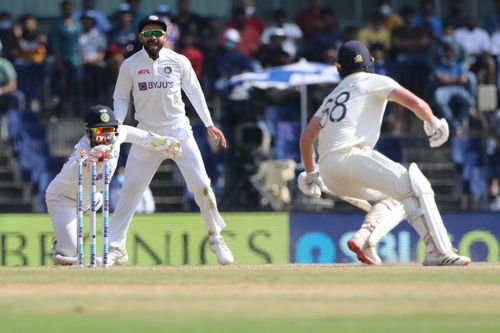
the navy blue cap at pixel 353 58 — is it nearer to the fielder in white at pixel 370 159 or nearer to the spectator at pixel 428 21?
the fielder in white at pixel 370 159

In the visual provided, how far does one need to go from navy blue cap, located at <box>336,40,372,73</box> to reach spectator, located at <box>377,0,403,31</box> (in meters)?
10.3

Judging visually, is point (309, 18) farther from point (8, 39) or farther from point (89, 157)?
point (89, 157)

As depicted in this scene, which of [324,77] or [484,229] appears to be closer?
[484,229]

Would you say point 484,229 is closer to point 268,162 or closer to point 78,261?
point 268,162

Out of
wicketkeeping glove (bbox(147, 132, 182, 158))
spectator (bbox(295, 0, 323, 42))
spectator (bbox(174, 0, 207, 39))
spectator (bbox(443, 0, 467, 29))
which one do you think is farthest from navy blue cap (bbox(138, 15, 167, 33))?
spectator (bbox(443, 0, 467, 29))

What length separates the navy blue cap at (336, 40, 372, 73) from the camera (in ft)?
41.6

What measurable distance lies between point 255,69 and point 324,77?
1206 millimetres

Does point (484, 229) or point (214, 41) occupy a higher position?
point (214, 41)

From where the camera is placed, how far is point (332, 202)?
21266 mm

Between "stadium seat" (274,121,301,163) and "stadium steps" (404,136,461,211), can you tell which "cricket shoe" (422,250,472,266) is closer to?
"stadium seat" (274,121,301,163)

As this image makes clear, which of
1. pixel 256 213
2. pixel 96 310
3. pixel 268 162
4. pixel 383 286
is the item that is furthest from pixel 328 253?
pixel 96 310

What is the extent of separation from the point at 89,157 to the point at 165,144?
70 cm

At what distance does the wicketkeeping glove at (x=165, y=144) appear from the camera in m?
13.0

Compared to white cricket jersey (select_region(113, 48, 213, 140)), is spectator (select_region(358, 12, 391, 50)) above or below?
above
